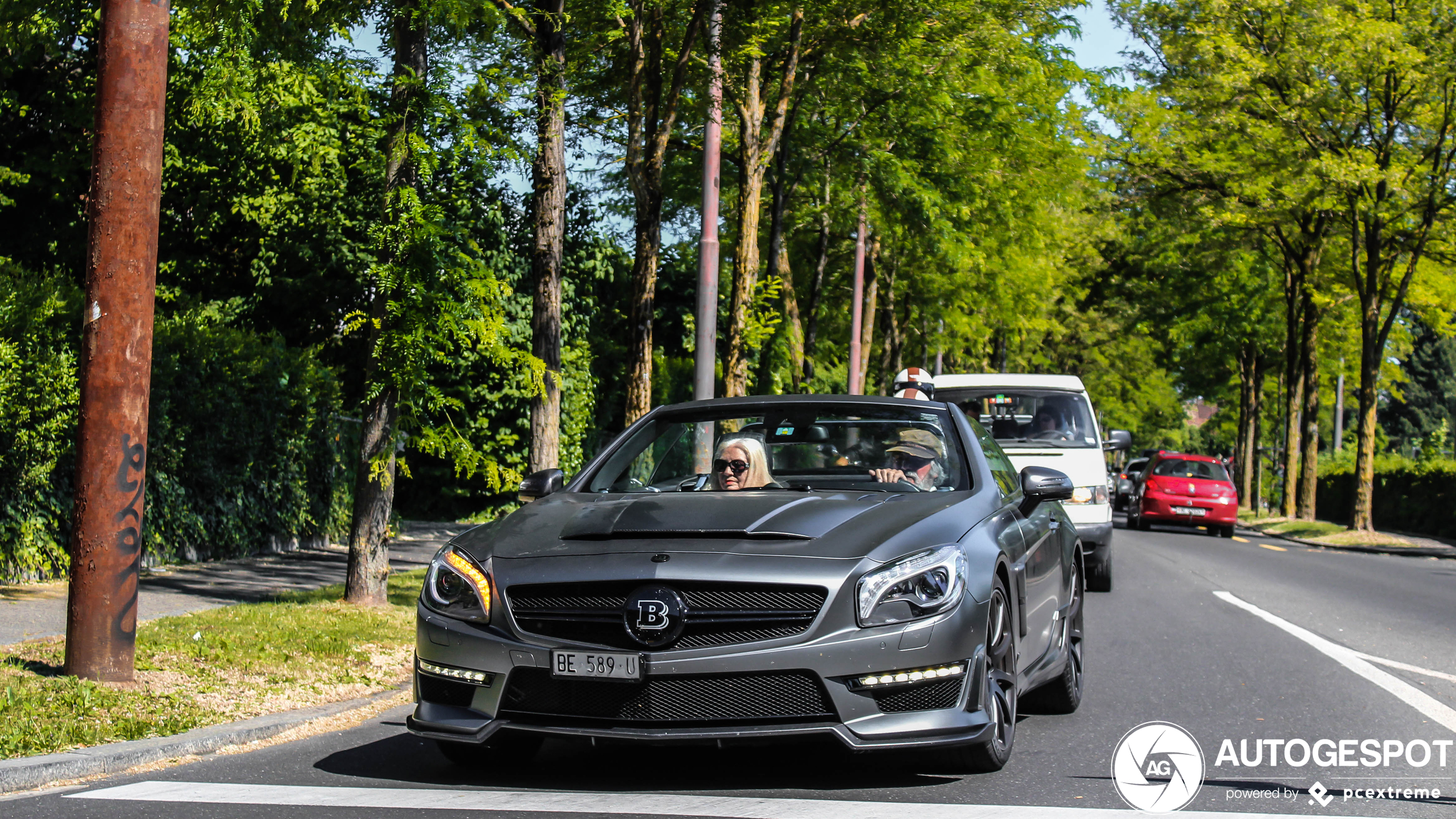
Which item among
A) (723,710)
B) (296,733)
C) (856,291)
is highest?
(856,291)

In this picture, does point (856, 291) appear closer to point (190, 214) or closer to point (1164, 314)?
point (190, 214)

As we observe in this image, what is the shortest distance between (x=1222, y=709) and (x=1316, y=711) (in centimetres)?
47

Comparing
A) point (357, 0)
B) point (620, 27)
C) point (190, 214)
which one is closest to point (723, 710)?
point (357, 0)

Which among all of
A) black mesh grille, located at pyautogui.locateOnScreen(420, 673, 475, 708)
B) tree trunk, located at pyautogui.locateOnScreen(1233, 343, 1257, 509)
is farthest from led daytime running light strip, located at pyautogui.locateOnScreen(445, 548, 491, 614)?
tree trunk, located at pyautogui.locateOnScreen(1233, 343, 1257, 509)

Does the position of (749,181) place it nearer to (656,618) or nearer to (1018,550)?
(1018,550)

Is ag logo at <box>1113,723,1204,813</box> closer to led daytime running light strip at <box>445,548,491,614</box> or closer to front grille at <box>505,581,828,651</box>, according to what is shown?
front grille at <box>505,581,828,651</box>

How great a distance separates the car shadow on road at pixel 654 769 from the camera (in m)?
5.40

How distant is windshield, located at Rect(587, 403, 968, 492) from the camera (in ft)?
21.5

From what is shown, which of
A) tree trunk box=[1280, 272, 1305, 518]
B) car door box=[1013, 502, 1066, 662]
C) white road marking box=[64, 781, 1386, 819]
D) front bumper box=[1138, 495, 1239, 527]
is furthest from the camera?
tree trunk box=[1280, 272, 1305, 518]

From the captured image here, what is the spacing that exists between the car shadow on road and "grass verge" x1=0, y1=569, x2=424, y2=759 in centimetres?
101

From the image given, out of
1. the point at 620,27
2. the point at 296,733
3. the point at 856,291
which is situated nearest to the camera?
the point at 296,733

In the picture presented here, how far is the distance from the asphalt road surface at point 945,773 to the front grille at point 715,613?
0.57 meters

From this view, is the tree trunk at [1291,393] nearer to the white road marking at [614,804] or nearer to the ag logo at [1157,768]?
the ag logo at [1157,768]

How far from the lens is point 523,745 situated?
18.7 ft
